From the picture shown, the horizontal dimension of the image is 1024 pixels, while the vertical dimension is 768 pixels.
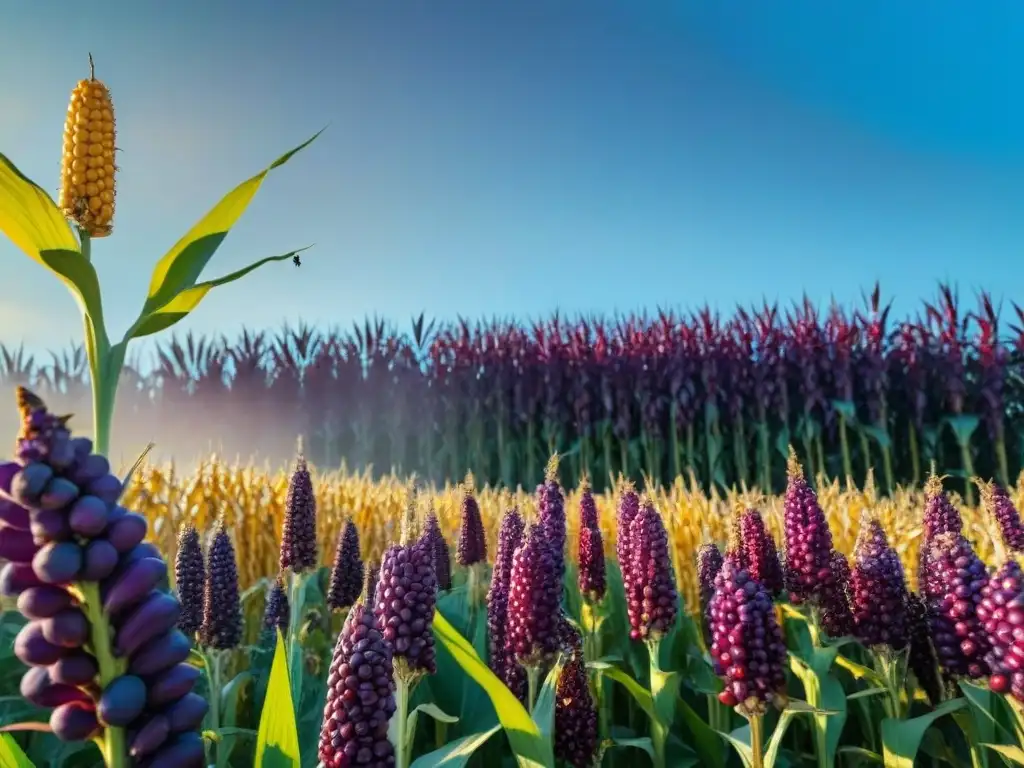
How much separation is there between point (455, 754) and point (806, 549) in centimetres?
125

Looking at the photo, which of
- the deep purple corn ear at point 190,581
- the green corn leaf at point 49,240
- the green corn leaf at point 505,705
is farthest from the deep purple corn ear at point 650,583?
the green corn leaf at point 49,240

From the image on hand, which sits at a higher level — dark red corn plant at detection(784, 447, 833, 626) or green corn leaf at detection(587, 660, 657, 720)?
dark red corn plant at detection(784, 447, 833, 626)

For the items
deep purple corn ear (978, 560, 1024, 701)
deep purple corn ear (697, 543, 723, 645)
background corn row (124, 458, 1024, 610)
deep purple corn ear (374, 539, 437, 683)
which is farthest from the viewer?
background corn row (124, 458, 1024, 610)

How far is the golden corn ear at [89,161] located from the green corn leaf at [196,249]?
573 millimetres

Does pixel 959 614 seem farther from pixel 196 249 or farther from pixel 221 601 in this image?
pixel 196 249

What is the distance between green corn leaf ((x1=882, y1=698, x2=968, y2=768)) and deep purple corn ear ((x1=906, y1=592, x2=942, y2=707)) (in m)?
0.21

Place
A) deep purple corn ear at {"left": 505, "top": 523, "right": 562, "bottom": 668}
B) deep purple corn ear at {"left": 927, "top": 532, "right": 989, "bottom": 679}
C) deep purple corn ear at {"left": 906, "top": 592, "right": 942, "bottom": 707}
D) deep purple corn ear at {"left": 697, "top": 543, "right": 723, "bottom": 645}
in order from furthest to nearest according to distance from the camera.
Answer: deep purple corn ear at {"left": 697, "top": 543, "right": 723, "bottom": 645} → deep purple corn ear at {"left": 906, "top": 592, "right": 942, "bottom": 707} → deep purple corn ear at {"left": 927, "top": 532, "right": 989, "bottom": 679} → deep purple corn ear at {"left": 505, "top": 523, "right": 562, "bottom": 668}

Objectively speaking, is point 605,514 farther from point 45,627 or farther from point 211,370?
point 211,370

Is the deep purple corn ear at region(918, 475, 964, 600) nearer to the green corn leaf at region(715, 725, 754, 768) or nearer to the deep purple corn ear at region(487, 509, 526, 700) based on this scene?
the green corn leaf at region(715, 725, 754, 768)

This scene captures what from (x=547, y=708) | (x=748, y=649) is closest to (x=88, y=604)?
(x=547, y=708)

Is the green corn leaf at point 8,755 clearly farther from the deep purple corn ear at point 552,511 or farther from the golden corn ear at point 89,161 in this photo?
the golden corn ear at point 89,161

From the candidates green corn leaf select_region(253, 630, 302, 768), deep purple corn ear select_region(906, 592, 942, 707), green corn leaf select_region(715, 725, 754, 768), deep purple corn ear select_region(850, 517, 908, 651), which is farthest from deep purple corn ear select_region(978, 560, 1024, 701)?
green corn leaf select_region(253, 630, 302, 768)

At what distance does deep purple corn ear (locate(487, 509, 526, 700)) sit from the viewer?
2031 millimetres

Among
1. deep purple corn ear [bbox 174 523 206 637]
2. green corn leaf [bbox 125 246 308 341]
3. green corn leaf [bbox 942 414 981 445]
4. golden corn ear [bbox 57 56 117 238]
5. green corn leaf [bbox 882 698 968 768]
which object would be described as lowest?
green corn leaf [bbox 882 698 968 768]
